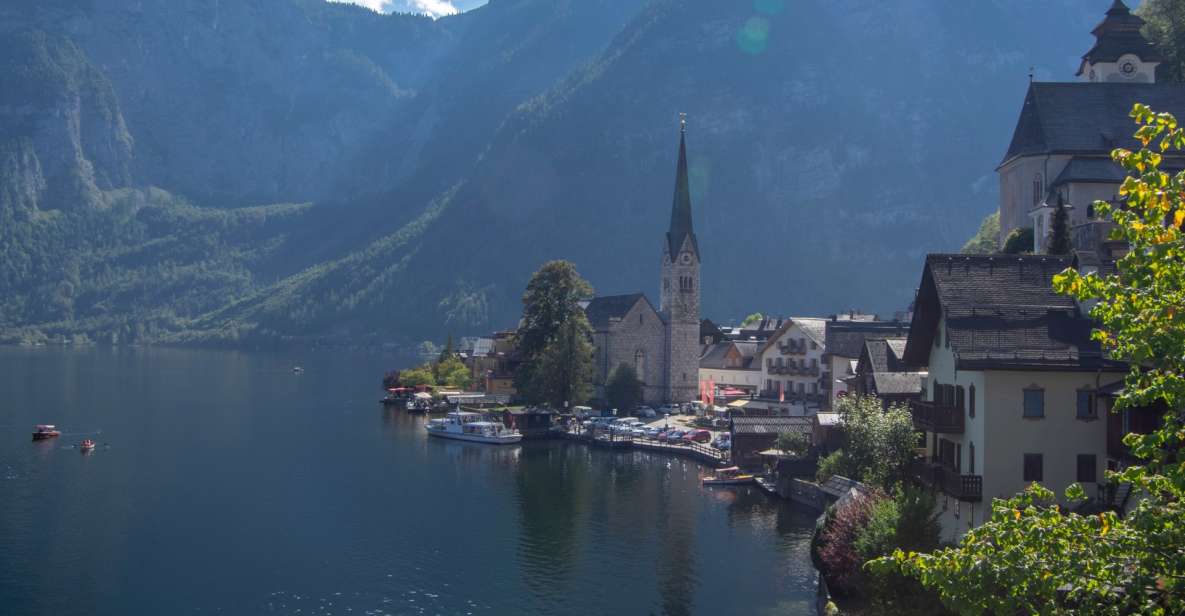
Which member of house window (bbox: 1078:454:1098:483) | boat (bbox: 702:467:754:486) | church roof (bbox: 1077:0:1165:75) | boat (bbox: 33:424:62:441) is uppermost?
church roof (bbox: 1077:0:1165:75)

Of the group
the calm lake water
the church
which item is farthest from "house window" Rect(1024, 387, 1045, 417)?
the church

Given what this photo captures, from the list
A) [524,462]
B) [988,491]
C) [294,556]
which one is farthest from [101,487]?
[988,491]

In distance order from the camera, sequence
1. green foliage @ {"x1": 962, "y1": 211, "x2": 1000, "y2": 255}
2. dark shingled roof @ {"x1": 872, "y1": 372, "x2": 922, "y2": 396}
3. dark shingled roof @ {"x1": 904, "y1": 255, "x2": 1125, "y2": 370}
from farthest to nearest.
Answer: green foliage @ {"x1": 962, "y1": 211, "x2": 1000, "y2": 255}
dark shingled roof @ {"x1": 872, "y1": 372, "x2": 922, "y2": 396}
dark shingled roof @ {"x1": 904, "y1": 255, "x2": 1125, "y2": 370}

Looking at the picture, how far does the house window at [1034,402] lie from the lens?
3678cm

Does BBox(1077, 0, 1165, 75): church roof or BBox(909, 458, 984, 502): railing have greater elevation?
BBox(1077, 0, 1165, 75): church roof

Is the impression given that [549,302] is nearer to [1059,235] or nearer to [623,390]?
[623,390]

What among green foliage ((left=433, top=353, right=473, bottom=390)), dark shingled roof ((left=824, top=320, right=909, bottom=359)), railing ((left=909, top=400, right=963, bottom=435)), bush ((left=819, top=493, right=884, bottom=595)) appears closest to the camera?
railing ((left=909, top=400, right=963, bottom=435))

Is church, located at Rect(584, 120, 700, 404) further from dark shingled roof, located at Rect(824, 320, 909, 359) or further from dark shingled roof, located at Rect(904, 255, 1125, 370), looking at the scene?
dark shingled roof, located at Rect(904, 255, 1125, 370)

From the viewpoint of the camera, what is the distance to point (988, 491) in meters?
36.7

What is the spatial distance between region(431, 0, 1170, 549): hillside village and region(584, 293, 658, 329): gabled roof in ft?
0.91

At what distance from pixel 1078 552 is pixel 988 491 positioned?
24.1m

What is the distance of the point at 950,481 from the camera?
3844cm

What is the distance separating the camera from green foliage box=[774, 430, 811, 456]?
72.8 metres

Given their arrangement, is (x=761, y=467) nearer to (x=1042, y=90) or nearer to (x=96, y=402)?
(x=1042, y=90)
